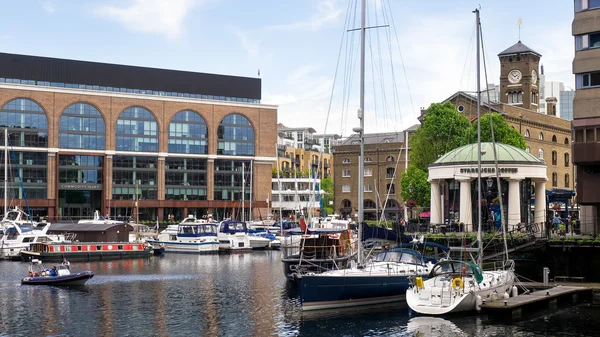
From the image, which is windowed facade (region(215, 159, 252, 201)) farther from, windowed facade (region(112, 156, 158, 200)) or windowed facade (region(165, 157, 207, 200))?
windowed facade (region(112, 156, 158, 200))

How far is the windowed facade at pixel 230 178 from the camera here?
135250 mm

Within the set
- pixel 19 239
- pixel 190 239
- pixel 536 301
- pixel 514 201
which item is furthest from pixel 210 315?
pixel 190 239

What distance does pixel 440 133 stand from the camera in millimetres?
89188

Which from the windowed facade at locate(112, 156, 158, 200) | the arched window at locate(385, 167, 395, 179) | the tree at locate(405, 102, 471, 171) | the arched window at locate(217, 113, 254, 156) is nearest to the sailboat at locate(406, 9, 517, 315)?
the tree at locate(405, 102, 471, 171)

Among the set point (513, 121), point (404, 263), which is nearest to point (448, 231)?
point (404, 263)

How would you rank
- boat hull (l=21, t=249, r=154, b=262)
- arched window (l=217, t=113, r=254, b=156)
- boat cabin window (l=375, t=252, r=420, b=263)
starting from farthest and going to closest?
arched window (l=217, t=113, r=254, b=156), boat hull (l=21, t=249, r=154, b=262), boat cabin window (l=375, t=252, r=420, b=263)

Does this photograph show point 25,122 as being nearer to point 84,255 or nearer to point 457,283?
point 84,255

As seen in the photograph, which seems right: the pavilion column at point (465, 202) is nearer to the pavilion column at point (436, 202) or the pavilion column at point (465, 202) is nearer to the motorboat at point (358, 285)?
the pavilion column at point (436, 202)

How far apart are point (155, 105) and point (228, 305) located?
294ft

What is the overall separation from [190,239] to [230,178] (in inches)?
1855

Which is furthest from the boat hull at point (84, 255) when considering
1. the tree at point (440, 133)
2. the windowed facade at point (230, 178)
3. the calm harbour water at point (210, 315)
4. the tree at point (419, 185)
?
the windowed facade at point (230, 178)

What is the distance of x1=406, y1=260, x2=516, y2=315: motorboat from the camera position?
1462 inches

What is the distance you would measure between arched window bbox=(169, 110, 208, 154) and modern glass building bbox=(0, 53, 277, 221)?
0.18 metres

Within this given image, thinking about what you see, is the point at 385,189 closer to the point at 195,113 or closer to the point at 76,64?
the point at 195,113
